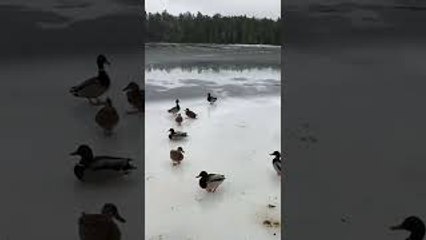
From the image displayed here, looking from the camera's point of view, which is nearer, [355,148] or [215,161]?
[355,148]

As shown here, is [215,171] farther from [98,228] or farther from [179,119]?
[179,119]

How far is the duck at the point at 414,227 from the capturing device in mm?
1351

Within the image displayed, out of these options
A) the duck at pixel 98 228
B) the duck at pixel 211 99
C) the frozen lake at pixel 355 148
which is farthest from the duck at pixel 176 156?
the duck at pixel 211 99

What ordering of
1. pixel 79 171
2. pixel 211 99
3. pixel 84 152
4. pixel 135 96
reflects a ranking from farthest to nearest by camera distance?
pixel 211 99 < pixel 135 96 < pixel 84 152 < pixel 79 171

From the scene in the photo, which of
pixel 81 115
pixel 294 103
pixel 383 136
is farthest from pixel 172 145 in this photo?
pixel 383 136

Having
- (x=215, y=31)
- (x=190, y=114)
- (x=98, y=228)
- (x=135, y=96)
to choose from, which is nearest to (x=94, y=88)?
(x=135, y=96)

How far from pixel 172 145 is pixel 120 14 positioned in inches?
26.0

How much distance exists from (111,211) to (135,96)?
119 centimetres

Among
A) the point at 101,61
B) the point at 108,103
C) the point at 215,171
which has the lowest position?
the point at 215,171

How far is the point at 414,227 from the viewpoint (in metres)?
1.38

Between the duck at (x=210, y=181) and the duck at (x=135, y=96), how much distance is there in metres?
0.73

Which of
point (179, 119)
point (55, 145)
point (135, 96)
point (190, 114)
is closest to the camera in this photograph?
point (55, 145)

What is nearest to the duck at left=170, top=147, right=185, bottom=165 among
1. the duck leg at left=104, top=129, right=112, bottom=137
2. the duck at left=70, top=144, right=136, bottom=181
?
the duck leg at left=104, top=129, right=112, bottom=137

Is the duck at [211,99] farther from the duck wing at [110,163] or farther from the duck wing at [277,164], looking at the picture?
the duck wing at [110,163]
